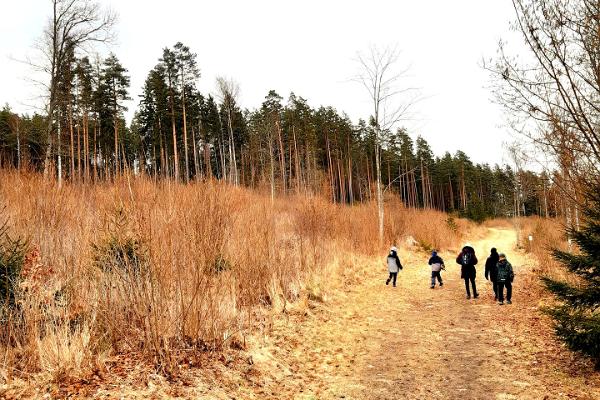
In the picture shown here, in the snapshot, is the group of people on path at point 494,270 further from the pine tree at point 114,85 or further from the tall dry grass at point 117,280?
the pine tree at point 114,85

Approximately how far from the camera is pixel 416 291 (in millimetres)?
12133

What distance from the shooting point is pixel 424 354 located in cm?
645

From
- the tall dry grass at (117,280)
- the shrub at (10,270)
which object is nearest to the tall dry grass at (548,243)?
the tall dry grass at (117,280)

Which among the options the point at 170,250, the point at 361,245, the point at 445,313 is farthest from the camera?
the point at 361,245

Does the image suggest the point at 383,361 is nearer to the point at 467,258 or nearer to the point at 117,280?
the point at 117,280

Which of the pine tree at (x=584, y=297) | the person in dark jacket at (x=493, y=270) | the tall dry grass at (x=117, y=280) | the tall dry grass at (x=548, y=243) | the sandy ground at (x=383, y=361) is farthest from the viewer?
the tall dry grass at (x=548, y=243)

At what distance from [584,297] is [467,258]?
5586 millimetres

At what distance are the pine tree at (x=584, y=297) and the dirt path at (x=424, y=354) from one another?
49 cm

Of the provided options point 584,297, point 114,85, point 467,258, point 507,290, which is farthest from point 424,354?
point 114,85

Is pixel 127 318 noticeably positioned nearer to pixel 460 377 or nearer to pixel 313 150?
pixel 460 377

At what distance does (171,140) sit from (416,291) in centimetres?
2735

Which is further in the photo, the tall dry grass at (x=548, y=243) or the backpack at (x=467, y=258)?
the tall dry grass at (x=548, y=243)

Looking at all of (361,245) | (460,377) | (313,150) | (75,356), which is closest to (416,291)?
(361,245)

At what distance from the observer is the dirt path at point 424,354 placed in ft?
16.3
